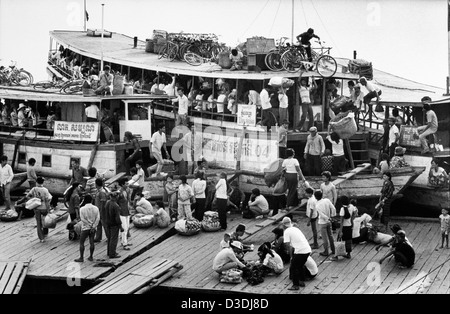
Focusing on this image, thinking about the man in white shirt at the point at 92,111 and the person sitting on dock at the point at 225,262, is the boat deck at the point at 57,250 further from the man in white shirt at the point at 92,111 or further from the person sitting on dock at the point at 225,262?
the man in white shirt at the point at 92,111

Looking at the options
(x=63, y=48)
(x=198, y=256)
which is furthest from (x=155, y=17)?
(x=198, y=256)

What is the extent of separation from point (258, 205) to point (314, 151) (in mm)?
2129

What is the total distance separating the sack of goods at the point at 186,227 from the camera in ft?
61.8

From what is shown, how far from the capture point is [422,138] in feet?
70.0

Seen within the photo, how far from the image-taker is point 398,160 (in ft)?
67.7

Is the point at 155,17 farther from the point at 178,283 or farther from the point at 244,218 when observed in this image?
the point at 178,283

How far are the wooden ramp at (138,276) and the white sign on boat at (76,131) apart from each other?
18.7 feet

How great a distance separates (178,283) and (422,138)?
8.09m

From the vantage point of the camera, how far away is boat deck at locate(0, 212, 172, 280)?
668 inches

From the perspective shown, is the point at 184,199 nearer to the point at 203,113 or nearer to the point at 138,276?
the point at 138,276

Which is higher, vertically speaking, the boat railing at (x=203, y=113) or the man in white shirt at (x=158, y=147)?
the boat railing at (x=203, y=113)

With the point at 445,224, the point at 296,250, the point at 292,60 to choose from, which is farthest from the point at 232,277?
the point at 292,60

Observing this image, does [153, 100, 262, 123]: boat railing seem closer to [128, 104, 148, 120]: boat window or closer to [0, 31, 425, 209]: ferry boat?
[0, 31, 425, 209]: ferry boat

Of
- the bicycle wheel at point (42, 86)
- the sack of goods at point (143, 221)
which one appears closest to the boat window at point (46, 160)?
the bicycle wheel at point (42, 86)
